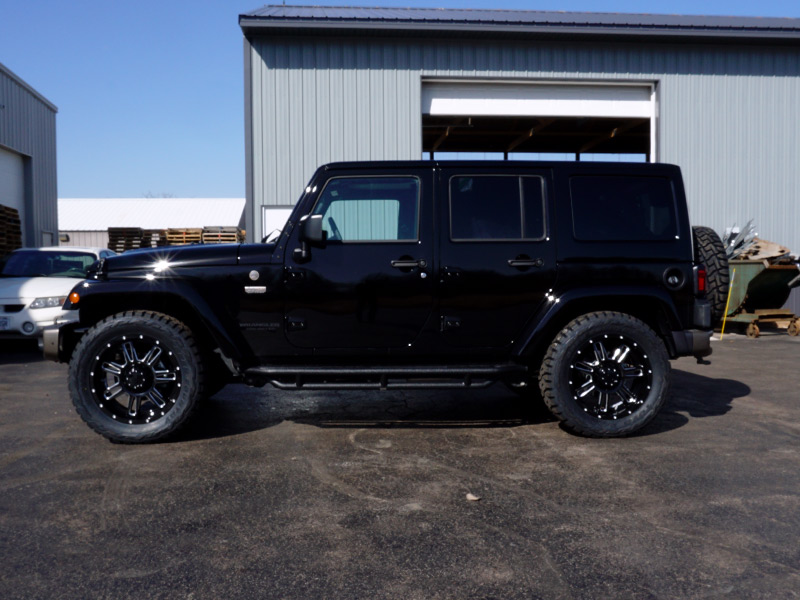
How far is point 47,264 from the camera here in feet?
34.3

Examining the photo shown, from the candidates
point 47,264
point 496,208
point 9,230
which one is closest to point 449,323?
point 496,208

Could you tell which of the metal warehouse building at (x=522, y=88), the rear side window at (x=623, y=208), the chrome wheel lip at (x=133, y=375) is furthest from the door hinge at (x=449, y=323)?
the metal warehouse building at (x=522, y=88)

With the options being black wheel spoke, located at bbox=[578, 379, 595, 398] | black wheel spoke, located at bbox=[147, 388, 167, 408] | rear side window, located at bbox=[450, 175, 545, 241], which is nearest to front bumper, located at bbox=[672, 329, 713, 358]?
black wheel spoke, located at bbox=[578, 379, 595, 398]

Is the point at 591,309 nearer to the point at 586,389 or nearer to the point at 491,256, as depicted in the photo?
the point at 586,389

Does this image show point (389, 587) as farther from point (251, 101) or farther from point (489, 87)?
point (489, 87)

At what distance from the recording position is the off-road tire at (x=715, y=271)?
5.40m

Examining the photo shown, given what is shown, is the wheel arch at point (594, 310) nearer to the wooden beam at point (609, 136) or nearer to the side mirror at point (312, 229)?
the side mirror at point (312, 229)

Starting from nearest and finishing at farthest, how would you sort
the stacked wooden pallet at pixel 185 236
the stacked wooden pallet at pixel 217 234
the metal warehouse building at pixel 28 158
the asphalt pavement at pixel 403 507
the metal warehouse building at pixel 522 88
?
the asphalt pavement at pixel 403 507, the metal warehouse building at pixel 522 88, the metal warehouse building at pixel 28 158, the stacked wooden pallet at pixel 217 234, the stacked wooden pallet at pixel 185 236

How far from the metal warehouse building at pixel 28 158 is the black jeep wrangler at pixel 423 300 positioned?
51.8 feet

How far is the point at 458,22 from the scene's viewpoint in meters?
12.5

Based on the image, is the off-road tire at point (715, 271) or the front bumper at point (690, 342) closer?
the front bumper at point (690, 342)

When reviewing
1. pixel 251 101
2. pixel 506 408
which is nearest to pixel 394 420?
pixel 506 408

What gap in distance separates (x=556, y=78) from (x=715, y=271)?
28.6ft

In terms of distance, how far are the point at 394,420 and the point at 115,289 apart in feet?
7.74
